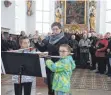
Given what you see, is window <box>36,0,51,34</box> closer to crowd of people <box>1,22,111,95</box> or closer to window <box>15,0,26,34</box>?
window <box>15,0,26,34</box>

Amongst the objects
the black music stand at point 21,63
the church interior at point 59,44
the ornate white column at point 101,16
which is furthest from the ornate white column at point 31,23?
the black music stand at point 21,63

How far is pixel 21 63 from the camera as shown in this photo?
426cm

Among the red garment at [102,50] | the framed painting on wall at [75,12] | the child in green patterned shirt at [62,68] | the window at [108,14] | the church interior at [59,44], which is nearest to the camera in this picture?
the child in green patterned shirt at [62,68]

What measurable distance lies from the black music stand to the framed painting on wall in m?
19.8

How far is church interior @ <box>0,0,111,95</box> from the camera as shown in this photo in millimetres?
4902

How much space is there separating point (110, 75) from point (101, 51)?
3.39ft

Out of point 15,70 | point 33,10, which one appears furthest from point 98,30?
point 15,70

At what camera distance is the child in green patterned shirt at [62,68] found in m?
4.74

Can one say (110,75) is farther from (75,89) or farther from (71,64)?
(71,64)

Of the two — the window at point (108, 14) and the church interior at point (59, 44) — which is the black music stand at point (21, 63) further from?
the window at point (108, 14)

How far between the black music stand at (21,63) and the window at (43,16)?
18131 millimetres

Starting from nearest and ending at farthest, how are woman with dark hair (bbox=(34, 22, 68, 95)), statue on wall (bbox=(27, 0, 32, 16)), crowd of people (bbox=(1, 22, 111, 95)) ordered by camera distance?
woman with dark hair (bbox=(34, 22, 68, 95)) → crowd of people (bbox=(1, 22, 111, 95)) → statue on wall (bbox=(27, 0, 32, 16))

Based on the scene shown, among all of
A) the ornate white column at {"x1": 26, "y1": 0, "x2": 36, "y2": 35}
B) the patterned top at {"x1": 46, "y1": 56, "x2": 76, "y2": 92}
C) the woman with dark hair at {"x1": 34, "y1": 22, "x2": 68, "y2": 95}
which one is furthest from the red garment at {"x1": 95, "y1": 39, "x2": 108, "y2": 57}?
the ornate white column at {"x1": 26, "y1": 0, "x2": 36, "y2": 35}

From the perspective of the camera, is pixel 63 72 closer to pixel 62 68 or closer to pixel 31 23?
pixel 62 68
